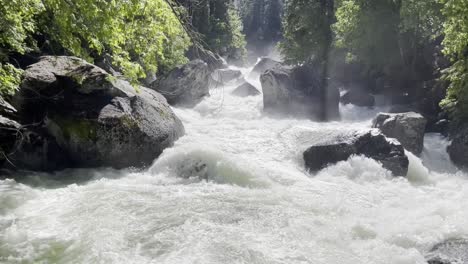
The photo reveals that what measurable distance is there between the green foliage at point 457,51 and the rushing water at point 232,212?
256cm

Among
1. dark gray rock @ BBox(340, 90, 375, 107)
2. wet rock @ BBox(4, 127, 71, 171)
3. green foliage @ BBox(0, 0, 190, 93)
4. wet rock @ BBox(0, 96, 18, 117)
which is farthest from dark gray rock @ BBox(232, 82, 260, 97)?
green foliage @ BBox(0, 0, 190, 93)

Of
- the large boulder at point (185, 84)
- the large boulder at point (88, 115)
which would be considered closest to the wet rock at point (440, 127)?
the large boulder at point (185, 84)

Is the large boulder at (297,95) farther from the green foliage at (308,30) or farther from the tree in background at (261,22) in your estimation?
the tree in background at (261,22)

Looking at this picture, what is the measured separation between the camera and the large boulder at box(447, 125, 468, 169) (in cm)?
1339

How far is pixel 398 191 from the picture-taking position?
1006cm

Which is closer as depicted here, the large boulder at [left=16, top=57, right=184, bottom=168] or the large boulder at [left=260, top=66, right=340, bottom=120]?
the large boulder at [left=16, top=57, right=184, bottom=168]

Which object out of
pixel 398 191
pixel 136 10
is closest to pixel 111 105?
pixel 136 10

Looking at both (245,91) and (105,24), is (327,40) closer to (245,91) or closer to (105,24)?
(245,91)

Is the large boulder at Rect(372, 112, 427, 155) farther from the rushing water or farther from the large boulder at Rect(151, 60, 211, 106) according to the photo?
the large boulder at Rect(151, 60, 211, 106)

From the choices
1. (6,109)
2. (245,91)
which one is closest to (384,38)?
(245,91)

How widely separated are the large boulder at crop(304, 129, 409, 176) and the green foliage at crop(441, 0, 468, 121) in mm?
3782

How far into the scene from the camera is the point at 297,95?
20.8 meters

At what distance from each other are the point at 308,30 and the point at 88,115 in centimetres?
1912

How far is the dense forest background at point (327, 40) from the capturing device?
5695mm
